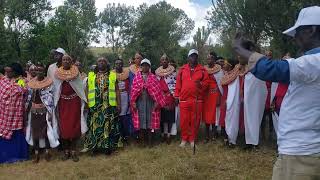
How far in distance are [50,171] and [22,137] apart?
1207mm

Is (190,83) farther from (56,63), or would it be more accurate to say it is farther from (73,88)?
(56,63)

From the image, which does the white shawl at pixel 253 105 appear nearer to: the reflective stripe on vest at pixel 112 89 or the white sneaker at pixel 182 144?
the white sneaker at pixel 182 144

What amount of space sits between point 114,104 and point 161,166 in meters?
1.61

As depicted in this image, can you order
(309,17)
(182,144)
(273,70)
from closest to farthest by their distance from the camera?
(273,70) < (309,17) < (182,144)

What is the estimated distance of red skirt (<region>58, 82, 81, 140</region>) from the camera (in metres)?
7.61

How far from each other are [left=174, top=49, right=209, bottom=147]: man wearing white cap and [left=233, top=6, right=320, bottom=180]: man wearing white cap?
551cm

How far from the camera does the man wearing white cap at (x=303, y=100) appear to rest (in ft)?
8.50

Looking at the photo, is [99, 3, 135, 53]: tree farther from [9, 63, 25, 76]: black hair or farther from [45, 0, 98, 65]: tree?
[9, 63, 25, 76]: black hair

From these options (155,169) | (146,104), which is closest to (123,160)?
(155,169)

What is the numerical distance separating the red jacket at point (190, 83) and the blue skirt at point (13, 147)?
2.89 metres

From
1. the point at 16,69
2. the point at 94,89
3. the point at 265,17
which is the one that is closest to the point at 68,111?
A: the point at 94,89

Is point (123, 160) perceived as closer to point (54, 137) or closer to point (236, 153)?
point (54, 137)

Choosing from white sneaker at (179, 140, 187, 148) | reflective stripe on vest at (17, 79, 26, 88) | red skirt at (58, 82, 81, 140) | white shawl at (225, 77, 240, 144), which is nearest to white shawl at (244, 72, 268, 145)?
white shawl at (225, 77, 240, 144)

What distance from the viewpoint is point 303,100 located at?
270cm
